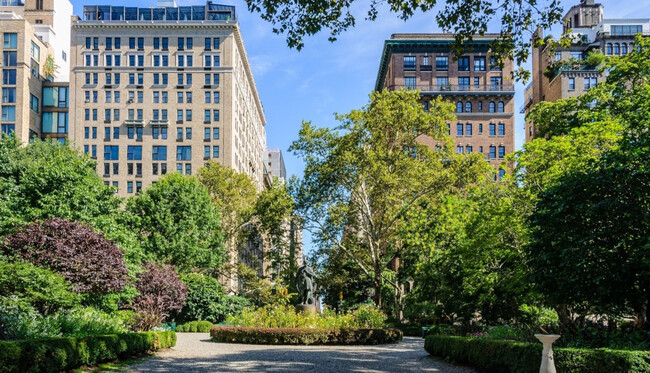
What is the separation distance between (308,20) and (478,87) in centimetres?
7682

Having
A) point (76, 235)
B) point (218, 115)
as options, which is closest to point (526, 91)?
point (218, 115)

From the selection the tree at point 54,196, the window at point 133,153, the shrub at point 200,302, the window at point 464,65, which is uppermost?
the window at point 464,65

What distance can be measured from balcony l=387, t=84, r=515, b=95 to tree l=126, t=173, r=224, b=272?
1619 inches

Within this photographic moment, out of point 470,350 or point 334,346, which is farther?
point 334,346

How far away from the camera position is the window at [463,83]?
86000 mm

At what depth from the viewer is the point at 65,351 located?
15773 mm

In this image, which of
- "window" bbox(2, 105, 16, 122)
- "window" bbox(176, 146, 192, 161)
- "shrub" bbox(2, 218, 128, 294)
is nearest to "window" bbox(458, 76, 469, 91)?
"window" bbox(176, 146, 192, 161)

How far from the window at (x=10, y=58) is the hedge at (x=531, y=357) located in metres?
70.0

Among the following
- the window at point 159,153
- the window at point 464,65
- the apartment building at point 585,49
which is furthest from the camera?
the window at point 464,65

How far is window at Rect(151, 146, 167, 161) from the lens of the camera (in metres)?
80.9

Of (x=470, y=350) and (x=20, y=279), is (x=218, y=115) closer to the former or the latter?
(x=20, y=279)

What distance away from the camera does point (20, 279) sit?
22703 millimetres

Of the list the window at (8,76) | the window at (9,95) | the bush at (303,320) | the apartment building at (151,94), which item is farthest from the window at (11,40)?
the bush at (303,320)

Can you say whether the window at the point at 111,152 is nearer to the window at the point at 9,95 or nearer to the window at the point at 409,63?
the window at the point at 9,95
